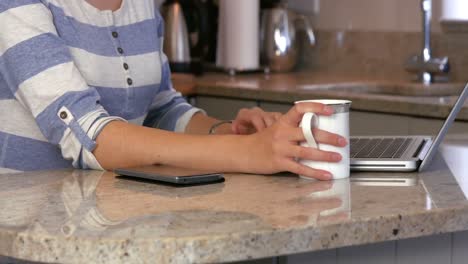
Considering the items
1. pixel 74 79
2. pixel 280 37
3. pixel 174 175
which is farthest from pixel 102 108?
pixel 280 37

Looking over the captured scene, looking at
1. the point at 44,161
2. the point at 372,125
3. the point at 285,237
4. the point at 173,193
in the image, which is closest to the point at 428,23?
the point at 372,125

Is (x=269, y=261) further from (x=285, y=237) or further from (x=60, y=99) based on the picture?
(x=60, y=99)

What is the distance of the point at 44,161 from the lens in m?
1.68

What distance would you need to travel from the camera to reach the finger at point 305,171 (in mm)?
1346

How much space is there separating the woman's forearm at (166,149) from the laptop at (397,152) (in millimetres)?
194

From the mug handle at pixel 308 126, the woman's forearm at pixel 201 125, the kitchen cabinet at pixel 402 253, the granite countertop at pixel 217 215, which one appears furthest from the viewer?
the woman's forearm at pixel 201 125

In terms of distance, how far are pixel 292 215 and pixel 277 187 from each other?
0.20 meters

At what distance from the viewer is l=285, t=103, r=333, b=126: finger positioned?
51.9 inches

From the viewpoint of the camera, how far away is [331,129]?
133cm

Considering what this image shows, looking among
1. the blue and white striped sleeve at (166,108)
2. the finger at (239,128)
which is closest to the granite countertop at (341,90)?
the blue and white striped sleeve at (166,108)

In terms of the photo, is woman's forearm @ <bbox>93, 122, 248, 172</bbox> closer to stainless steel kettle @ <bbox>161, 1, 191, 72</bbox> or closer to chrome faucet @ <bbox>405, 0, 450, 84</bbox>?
chrome faucet @ <bbox>405, 0, 450, 84</bbox>

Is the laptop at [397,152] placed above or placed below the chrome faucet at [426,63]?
above

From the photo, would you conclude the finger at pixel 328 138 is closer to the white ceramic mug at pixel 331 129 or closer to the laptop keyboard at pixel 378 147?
the white ceramic mug at pixel 331 129

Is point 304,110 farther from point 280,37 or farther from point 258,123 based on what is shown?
point 280,37
